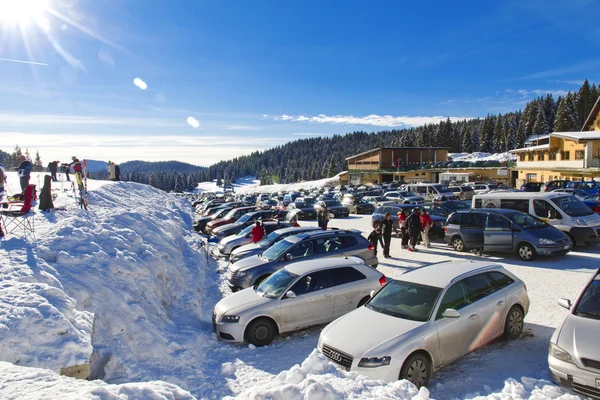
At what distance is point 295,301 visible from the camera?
7992 millimetres

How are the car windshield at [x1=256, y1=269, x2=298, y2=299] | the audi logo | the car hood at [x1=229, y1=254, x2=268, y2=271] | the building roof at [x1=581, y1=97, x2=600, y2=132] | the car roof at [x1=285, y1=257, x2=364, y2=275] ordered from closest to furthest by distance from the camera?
the audi logo < the car windshield at [x1=256, y1=269, x2=298, y2=299] < the car roof at [x1=285, y1=257, x2=364, y2=275] < the car hood at [x1=229, y1=254, x2=268, y2=271] < the building roof at [x1=581, y1=97, x2=600, y2=132]

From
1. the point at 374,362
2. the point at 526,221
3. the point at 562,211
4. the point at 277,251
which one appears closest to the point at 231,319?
the point at 374,362

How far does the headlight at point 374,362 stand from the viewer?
17.1 feet

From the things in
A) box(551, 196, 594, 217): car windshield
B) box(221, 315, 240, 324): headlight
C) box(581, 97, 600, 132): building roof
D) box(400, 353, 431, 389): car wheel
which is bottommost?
box(221, 315, 240, 324): headlight

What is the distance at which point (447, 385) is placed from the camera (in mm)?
5594

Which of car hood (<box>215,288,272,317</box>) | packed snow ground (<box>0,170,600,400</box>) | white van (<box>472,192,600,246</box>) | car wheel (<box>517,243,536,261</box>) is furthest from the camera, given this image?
white van (<box>472,192,600,246</box>)

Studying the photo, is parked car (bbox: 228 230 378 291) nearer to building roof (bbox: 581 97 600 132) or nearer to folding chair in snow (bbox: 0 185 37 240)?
folding chair in snow (bbox: 0 185 37 240)

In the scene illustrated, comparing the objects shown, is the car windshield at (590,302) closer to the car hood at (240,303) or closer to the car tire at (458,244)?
the car hood at (240,303)

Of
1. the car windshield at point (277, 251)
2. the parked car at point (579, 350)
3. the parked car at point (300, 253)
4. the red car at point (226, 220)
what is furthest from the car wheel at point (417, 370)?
the red car at point (226, 220)

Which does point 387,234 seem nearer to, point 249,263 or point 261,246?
point 261,246

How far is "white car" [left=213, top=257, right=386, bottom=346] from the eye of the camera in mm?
7820

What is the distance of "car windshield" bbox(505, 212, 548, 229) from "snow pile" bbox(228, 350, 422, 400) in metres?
10.3

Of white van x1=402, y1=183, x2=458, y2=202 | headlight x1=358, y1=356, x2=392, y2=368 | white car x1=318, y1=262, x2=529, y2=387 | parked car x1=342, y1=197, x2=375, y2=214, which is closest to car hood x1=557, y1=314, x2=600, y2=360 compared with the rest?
white car x1=318, y1=262, x2=529, y2=387

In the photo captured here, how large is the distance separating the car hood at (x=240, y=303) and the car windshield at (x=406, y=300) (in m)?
2.48
